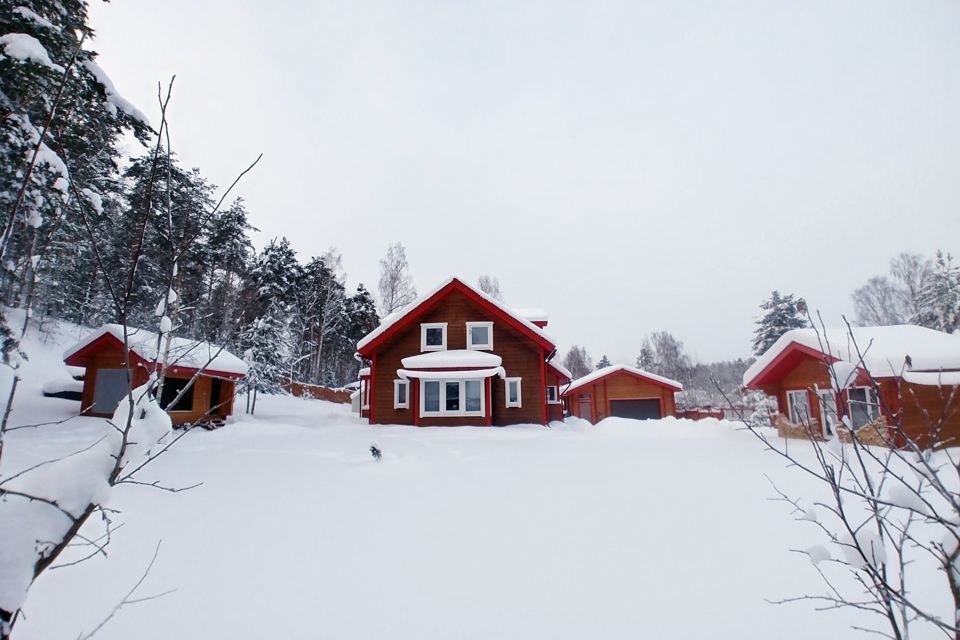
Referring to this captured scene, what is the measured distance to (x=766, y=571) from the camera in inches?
179

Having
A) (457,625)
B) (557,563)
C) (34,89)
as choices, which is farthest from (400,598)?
(34,89)

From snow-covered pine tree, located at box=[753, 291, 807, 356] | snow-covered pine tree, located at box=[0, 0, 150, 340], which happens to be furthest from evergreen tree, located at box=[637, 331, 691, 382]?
snow-covered pine tree, located at box=[0, 0, 150, 340]

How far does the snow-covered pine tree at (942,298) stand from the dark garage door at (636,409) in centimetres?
1836

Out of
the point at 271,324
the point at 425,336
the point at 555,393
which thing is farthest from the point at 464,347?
the point at 271,324

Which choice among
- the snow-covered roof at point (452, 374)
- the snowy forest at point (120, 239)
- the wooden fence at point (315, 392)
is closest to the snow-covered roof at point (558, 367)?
the snow-covered roof at point (452, 374)

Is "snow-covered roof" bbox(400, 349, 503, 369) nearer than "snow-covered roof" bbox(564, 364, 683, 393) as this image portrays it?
Yes

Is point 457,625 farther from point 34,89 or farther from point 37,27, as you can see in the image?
point 37,27

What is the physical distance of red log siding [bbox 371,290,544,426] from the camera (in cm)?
1559

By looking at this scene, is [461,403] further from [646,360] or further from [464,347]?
[646,360]

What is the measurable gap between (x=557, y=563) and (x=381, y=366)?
12330 mm

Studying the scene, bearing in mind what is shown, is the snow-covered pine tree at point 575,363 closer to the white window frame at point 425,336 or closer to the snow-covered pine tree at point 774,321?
the snow-covered pine tree at point 774,321

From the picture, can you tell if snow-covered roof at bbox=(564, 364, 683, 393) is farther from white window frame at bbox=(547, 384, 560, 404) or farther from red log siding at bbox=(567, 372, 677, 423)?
white window frame at bbox=(547, 384, 560, 404)

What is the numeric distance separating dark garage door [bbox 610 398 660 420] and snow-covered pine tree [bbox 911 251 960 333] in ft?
60.2

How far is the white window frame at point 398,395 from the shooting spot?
16.0m
